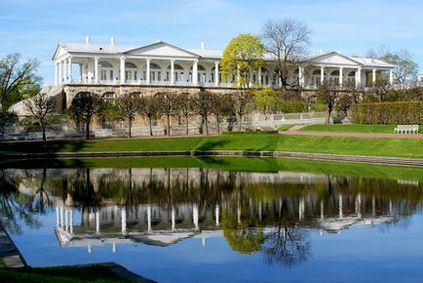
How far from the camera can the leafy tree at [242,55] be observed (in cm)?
7938

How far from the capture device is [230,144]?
56812 millimetres

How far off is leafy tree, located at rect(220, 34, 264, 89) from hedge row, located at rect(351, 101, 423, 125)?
19286 mm

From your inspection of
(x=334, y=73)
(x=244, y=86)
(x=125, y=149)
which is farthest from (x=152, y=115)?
(x=334, y=73)

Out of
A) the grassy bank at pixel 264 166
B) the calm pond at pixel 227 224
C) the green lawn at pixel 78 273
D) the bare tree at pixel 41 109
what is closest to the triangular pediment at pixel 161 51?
the bare tree at pixel 41 109

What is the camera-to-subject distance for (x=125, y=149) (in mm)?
54781

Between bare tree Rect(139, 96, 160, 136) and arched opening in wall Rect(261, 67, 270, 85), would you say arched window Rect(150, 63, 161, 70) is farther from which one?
bare tree Rect(139, 96, 160, 136)

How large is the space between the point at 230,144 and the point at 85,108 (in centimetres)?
1589

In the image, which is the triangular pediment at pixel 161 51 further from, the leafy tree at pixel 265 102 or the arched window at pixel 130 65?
the leafy tree at pixel 265 102

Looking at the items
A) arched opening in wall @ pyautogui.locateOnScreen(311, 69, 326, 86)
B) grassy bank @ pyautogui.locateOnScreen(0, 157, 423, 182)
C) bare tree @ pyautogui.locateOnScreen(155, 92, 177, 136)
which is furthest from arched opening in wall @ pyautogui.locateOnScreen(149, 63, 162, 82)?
grassy bank @ pyautogui.locateOnScreen(0, 157, 423, 182)

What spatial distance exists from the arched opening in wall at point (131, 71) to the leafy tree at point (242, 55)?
36.8 ft

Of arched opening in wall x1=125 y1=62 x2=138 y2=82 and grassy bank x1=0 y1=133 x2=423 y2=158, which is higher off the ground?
arched opening in wall x1=125 y1=62 x2=138 y2=82

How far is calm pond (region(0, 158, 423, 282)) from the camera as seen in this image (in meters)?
14.2

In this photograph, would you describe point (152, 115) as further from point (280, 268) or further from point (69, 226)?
point (280, 268)

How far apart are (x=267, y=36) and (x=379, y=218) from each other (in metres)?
66.1
